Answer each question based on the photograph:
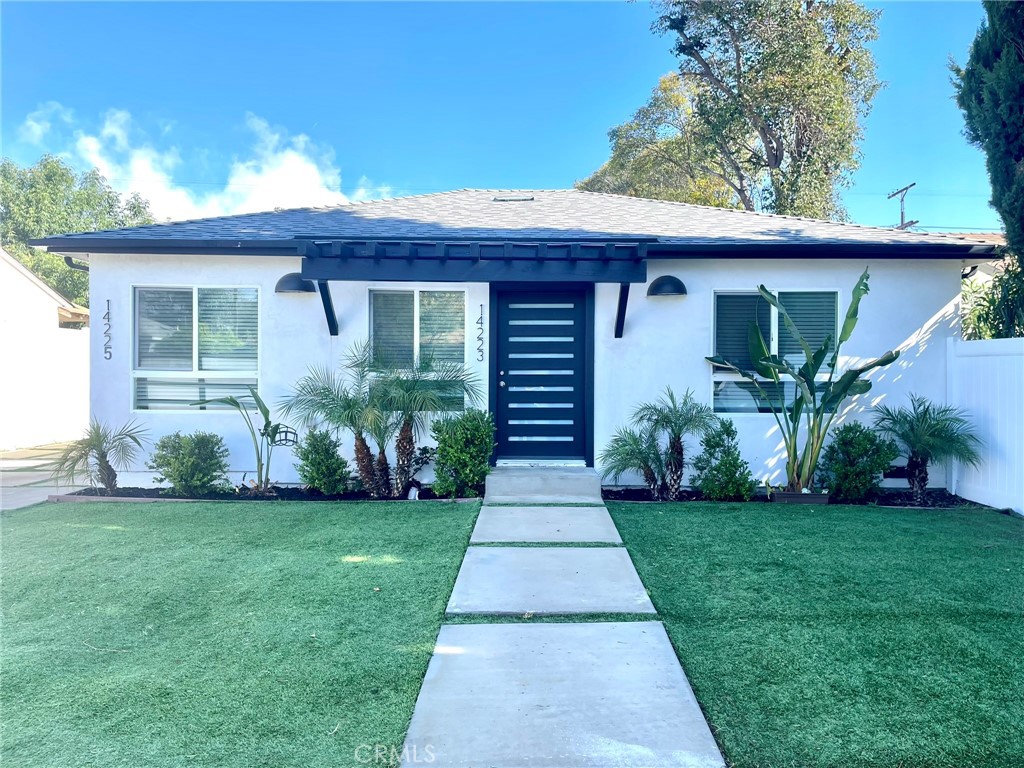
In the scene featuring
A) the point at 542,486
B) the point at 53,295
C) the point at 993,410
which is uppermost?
the point at 53,295

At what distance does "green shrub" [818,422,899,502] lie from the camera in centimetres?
672

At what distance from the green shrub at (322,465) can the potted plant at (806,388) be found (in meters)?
4.86

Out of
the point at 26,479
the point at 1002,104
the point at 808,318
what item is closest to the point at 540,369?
the point at 808,318

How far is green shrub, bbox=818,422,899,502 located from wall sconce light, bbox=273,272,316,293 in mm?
6831

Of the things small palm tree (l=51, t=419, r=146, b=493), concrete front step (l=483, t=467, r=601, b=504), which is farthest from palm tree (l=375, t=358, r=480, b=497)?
small palm tree (l=51, t=419, r=146, b=493)

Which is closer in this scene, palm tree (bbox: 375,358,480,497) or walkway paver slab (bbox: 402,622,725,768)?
walkway paver slab (bbox: 402,622,725,768)

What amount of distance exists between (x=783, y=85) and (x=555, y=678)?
18.6 metres

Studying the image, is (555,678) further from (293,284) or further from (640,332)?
(293,284)

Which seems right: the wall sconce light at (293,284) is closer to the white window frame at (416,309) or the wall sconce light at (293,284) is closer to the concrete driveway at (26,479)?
the white window frame at (416,309)

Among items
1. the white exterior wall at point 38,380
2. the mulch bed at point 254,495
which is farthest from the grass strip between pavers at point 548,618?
the white exterior wall at point 38,380

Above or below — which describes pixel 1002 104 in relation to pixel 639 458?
above

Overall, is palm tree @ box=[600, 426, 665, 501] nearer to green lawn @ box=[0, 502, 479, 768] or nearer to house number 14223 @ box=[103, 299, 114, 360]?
green lawn @ box=[0, 502, 479, 768]

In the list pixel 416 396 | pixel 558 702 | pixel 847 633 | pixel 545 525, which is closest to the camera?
pixel 558 702

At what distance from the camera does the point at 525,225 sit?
8375 millimetres
